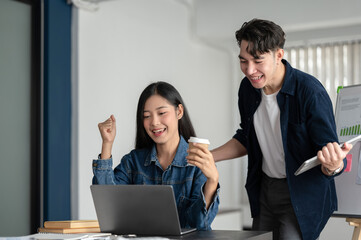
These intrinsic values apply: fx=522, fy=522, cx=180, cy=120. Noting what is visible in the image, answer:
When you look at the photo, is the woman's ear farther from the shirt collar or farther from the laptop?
the laptop

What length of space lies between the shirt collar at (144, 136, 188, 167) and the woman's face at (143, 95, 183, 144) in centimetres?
4

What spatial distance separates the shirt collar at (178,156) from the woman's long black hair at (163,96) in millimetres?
103

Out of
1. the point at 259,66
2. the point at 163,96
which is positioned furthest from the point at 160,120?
the point at 259,66

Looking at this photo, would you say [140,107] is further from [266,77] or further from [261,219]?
[261,219]

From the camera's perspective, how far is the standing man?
2.08 meters

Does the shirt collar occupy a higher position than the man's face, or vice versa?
the man's face

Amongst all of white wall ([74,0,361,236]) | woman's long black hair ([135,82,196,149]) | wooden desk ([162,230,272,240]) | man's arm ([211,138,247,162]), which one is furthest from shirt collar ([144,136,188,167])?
white wall ([74,0,361,236])

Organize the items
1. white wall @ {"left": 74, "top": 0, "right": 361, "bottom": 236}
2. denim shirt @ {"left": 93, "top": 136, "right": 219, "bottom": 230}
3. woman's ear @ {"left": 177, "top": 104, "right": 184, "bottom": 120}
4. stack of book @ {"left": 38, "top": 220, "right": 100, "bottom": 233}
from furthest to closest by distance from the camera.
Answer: white wall @ {"left": 74, "top": 0, "right": 361, "bottom": 236} < woman's ear @ {"left": 177, "top": 104, "right": 184, "bottom": 120} < denim shirt @ {"left": 93, "top": 136, "right": 219, "bottom": 230} < stack of book @ {"left": 38, "top": 220, "right": 100, "bottom": 233}

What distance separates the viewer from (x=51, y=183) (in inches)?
162

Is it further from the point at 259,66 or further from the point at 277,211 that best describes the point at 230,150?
the point at 259,66

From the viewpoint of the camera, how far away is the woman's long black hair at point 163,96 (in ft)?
7.22

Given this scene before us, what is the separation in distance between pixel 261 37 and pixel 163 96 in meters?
0.47

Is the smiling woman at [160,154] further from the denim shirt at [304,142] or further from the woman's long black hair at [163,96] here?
the denim shirt at [304,142]

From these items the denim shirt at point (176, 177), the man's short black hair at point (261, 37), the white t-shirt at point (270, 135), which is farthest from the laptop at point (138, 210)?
the man's short black hair at point (261, 37)
